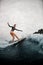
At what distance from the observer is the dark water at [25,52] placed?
1.14m

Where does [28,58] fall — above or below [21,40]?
below

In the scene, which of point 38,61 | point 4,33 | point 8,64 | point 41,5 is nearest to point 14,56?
point 8,64

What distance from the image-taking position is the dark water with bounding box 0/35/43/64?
114 centimetres

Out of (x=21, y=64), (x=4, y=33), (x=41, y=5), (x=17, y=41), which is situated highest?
(x=41, y=5)

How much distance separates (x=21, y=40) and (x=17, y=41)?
0.04 m

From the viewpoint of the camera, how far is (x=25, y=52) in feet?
3.87

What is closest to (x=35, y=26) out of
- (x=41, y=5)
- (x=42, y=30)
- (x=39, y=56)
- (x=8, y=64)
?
(x=42, y=30)

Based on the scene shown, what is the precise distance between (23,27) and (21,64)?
1.26 feet

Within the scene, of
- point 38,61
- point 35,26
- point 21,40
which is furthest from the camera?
point 35,26

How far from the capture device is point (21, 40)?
4.18ft

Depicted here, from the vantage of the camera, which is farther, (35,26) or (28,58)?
(35,26)

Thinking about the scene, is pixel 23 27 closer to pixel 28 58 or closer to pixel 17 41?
pixel 17 41

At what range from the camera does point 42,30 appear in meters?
1.33

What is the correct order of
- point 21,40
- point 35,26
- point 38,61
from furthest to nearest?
point 35,26
point 21,40
point 38,61
